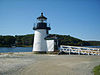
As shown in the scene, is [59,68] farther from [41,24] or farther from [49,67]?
[41,24]

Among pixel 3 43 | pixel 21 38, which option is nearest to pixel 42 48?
pixel 3 43

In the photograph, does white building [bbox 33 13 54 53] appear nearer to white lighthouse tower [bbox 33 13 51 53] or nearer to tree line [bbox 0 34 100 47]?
white lighthouse tower [bbox 33 13 51 53]

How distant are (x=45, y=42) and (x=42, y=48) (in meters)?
1.28

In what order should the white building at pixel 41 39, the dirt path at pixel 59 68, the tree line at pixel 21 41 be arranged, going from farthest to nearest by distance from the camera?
the tree line at pixel 21 41
the white building at pixel 41 39
the dirt path at pixel 59 68

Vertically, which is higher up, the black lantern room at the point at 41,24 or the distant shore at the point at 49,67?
the black lantern room at the point at 41,24

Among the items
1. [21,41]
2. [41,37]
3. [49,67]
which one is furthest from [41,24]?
[21,41]

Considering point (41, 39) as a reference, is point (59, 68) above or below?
below

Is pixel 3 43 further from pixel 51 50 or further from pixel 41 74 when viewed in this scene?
pixel 41 74

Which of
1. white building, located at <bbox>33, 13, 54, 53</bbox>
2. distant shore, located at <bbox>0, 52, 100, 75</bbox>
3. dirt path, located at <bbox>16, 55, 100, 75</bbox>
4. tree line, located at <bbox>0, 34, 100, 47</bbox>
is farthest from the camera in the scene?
tree line, located at <bbox>0, 34, 100, 47</bbox>

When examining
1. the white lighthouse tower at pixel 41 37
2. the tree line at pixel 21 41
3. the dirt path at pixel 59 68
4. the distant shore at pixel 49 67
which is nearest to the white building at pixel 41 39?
the white lighthouse tower at pixel 41 37

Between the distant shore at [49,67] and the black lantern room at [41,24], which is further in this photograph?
the black lantern room at [41,24]

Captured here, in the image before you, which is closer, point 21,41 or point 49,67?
point 49,67

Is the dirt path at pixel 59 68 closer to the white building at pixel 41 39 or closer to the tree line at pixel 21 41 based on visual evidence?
the white building at pixel 41 39

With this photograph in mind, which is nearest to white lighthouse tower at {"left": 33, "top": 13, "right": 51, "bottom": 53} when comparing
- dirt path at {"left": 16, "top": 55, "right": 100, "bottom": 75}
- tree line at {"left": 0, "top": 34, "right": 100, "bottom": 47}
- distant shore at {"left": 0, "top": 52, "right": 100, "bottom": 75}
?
distant shore at {"left": 0, "top": 52, "right": 100, "bottom": 75}
